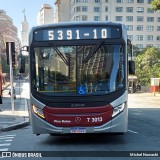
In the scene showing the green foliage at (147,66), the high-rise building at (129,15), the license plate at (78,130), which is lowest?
the green foliage at (147,66)

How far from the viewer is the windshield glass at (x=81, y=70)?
11.2m

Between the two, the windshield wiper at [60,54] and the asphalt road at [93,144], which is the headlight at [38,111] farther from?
the windshield wiper at [60,54]

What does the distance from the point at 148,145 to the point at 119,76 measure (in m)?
2.07

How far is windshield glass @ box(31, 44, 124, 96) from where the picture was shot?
11.2 meters

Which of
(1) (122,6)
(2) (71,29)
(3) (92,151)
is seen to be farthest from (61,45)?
(1) (122,6)

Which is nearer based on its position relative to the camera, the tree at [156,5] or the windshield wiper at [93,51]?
the windshield wiper at [93,51]

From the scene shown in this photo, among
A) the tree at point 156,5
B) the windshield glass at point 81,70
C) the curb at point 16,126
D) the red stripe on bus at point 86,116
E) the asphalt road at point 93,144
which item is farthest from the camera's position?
the tree at point 156,5

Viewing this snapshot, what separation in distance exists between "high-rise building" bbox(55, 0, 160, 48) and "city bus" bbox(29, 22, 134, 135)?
4318 inches

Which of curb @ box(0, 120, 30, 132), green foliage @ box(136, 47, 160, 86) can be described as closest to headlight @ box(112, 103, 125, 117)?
curb @ box(0, 120, 30, 132)

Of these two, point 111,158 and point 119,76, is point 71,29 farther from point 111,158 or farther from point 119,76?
point 111,158

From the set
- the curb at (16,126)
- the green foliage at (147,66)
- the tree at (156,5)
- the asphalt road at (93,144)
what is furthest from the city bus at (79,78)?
the green foliage at (147,66)

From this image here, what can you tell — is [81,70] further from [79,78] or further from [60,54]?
[60,54]

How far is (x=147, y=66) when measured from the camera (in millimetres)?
77500

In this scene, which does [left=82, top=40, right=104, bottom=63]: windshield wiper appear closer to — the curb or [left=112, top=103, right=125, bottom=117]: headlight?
[left=112, top=103, right=125, bottom=117]: headlight
